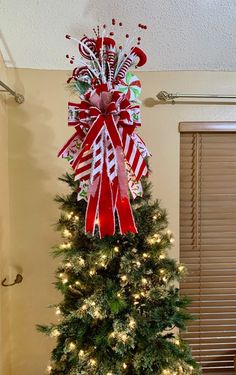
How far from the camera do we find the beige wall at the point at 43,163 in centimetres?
160

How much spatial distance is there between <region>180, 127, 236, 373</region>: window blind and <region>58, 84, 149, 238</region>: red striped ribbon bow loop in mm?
739

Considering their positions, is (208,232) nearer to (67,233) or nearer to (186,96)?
(186,96)

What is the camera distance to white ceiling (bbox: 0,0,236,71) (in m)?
1.35

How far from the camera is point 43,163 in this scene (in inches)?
63.8

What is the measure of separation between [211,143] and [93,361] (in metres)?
1.30

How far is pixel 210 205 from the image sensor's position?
5.61ft

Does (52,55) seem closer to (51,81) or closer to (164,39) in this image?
(51,81)

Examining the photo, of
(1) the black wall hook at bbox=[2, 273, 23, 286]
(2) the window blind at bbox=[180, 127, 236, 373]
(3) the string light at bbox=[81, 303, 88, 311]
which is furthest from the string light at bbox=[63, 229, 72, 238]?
(2) the window blind at bbox=[180, 127, 236, 373]

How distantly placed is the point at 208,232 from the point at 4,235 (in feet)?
3.93

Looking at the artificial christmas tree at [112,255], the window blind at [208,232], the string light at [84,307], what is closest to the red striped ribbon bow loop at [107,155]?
the artificial christmas tree at [112,255]

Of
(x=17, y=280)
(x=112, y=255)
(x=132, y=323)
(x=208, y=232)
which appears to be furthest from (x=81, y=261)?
(x=208, y=232)

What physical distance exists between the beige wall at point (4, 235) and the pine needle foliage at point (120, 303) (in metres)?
0.57

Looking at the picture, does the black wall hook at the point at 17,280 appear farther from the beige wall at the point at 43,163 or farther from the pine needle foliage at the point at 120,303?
the pine needle foliage at the point at 120,303

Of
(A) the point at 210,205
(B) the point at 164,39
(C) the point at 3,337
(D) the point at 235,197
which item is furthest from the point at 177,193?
(C) the point at 3,337
